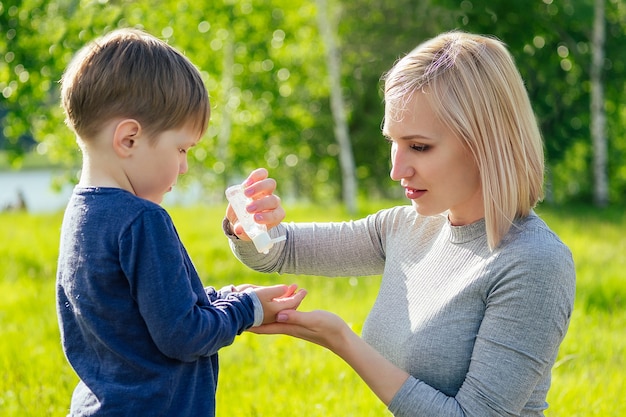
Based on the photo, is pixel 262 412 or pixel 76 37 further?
pixel 76 37

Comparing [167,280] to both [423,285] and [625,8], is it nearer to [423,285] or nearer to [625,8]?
[423,285]

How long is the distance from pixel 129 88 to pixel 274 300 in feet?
2.47

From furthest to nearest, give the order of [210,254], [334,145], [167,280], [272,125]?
[334,145], [272,125], [210,254], [167,280]

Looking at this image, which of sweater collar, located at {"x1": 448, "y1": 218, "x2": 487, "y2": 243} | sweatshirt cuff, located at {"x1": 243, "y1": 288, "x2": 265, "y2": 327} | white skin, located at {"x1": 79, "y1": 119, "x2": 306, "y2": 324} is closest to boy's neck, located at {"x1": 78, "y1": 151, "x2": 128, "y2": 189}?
white skin, located at {"x1": 79, "y1": 119, "x2": 306, "y2": 324}

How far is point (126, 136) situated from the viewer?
1.99 meters

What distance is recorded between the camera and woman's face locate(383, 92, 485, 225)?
92.9 inches

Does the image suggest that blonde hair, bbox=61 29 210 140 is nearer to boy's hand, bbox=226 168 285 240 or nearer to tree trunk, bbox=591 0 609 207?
boy's hand, bbox=226 168 285 240

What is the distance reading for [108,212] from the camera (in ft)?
6.38

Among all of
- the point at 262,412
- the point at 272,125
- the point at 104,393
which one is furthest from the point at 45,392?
the point at 272,125

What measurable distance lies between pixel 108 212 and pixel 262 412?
176 centimetres

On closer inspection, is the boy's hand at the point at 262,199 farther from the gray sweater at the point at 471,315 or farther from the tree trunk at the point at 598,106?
the tree trunk at the point at 598,106

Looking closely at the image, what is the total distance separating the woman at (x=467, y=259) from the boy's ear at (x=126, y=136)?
0.54 m

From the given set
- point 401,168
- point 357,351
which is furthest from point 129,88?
point 357,351

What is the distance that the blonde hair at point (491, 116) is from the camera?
2.31m
